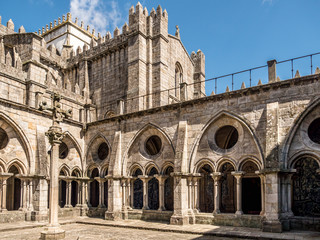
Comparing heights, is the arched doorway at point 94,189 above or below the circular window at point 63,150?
below

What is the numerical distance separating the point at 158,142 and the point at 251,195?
5.49m

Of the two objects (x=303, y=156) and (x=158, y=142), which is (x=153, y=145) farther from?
(x=303, y=156)

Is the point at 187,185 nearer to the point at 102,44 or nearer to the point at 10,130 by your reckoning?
the point at 10,130

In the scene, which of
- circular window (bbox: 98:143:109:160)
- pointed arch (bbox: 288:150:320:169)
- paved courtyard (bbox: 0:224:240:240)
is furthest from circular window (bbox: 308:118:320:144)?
circular window (bbox: 98:143:109:160)

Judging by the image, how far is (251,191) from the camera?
1598 centimetres

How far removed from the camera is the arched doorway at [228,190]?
52.2 ft

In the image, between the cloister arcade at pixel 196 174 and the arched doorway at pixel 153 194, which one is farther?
the arched doorway at pixel 153 194

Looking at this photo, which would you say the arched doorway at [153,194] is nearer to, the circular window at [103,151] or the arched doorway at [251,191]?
the circular window at [103,151]

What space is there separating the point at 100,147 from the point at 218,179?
738cm

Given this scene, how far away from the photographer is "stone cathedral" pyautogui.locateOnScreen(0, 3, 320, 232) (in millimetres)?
11320

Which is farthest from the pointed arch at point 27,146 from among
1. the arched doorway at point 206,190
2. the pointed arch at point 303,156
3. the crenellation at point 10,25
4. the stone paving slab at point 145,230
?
the crenellation at point 10,25

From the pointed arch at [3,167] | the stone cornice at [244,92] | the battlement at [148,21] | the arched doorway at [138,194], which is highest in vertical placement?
the battlement at [148,21]

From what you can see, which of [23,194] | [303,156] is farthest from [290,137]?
[23,194]

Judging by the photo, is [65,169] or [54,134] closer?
[54,134]
